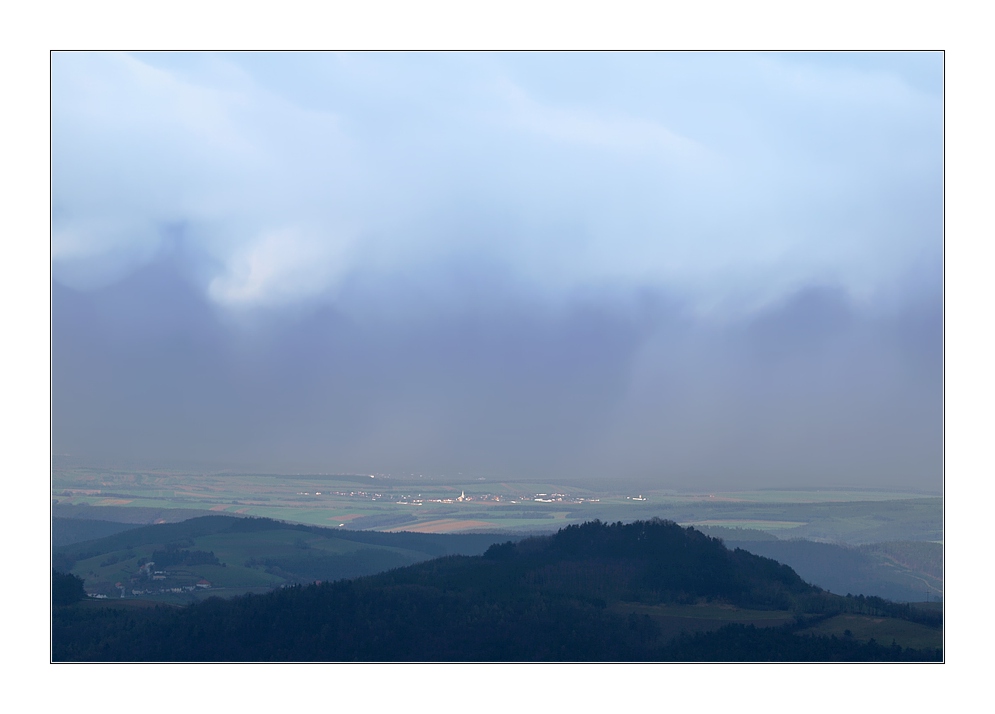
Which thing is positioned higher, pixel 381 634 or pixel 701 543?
pixel 701 543

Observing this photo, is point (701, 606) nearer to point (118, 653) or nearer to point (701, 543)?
point (701, 543)

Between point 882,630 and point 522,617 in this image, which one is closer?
point 882,630

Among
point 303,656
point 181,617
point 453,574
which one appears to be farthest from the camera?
point 453,574

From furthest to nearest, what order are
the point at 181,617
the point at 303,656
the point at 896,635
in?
the point at 181,617
the point at 303,656
the point at 896,635

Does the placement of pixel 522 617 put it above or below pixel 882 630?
below

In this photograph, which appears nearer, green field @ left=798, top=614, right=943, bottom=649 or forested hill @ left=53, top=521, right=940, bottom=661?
green field @ left=798, top=614, right=943, bottom=649

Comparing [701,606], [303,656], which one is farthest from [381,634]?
[701,606]

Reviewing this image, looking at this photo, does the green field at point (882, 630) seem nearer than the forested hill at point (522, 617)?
Yes

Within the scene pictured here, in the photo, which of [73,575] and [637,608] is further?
[73,575]
